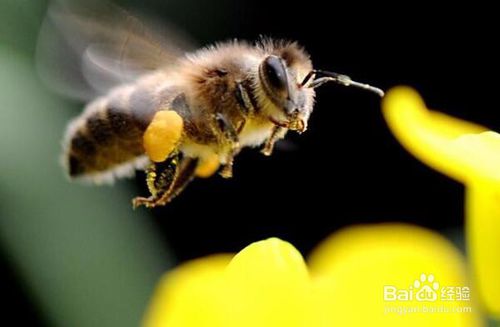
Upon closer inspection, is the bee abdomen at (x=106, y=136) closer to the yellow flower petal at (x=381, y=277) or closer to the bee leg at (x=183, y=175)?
the bee leg at (x=183, y=175)

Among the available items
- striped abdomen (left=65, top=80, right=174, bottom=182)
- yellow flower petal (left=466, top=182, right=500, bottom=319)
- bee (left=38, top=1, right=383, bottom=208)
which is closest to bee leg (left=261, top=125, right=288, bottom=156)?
bee (left=38, top=1, right=383, bottom=208)

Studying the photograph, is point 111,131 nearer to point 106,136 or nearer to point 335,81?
point 106,136

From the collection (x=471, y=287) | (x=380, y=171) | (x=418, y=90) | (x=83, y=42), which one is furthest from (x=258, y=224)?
(x=471, y=287)

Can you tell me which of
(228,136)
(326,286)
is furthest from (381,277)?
(228,136)

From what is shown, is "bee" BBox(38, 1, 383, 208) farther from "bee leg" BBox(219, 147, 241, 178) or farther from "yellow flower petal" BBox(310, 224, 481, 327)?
"yellow flower petal" BBox(310, 224, 481, 327)

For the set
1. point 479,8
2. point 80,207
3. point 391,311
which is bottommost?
point 391,311

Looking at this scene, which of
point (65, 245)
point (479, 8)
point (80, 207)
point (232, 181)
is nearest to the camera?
point (65, 245)

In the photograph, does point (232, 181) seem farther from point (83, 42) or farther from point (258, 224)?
point (83, 42)
